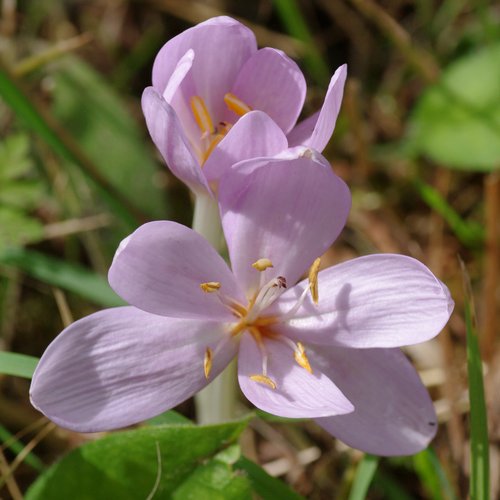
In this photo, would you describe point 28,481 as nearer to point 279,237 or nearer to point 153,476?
point 153,476

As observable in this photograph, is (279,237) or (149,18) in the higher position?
(279,237)

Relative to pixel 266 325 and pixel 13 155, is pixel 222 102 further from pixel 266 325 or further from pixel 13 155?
pixel 13 155

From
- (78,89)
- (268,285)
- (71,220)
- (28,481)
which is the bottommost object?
(28,481)

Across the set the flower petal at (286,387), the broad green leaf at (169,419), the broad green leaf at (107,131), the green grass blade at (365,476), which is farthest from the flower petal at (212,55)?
the broad green leaf at (107,131)

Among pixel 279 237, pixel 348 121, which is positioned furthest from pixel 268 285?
pixel 348 121

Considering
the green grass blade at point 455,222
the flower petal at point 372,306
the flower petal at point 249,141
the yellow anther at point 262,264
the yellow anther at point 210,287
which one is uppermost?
the flower petal at point 249,141

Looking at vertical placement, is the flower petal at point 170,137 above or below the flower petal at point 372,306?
above

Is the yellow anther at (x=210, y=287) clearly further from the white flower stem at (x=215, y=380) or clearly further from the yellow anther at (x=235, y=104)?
the yellow anther at (x=235, y=104)

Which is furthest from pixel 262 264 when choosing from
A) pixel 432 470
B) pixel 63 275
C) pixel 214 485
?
pixel 63 275
